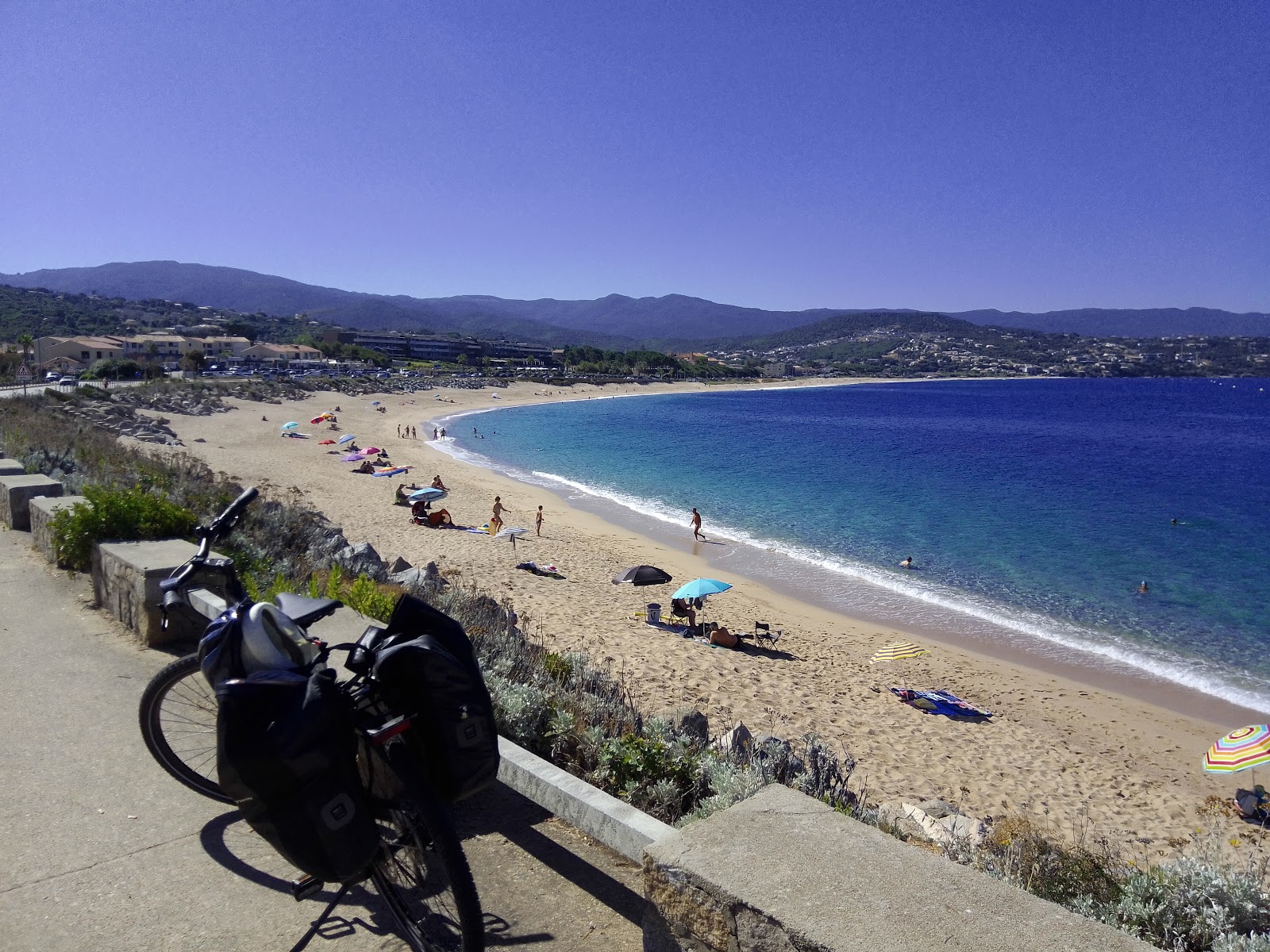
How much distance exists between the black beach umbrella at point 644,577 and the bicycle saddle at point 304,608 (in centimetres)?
1418

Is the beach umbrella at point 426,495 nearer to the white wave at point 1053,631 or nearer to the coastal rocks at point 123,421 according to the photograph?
the white wave at point 1053,631

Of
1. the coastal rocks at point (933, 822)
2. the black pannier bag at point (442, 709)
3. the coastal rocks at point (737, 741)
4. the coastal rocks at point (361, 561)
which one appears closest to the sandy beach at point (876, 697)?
the coastal rocks at point (933, 822)

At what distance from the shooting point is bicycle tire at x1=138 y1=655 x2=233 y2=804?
11.5 feet

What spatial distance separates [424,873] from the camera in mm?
2434

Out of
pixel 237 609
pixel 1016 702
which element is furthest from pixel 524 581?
pixel 237 609

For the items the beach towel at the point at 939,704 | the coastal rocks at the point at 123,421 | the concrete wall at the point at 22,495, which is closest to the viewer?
the concrete wall at the point at 22,495

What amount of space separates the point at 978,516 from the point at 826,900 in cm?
2931

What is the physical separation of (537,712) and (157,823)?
1662 millimetres

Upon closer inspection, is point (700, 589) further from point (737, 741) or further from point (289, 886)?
point (289, 886)

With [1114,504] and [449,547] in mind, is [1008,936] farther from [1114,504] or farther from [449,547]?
[1114,504]

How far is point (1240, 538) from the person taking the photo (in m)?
26.6

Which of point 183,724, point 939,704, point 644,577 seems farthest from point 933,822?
point 644,577

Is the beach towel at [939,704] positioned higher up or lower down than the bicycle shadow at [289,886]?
lower down

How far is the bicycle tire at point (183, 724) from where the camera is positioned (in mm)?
3504
